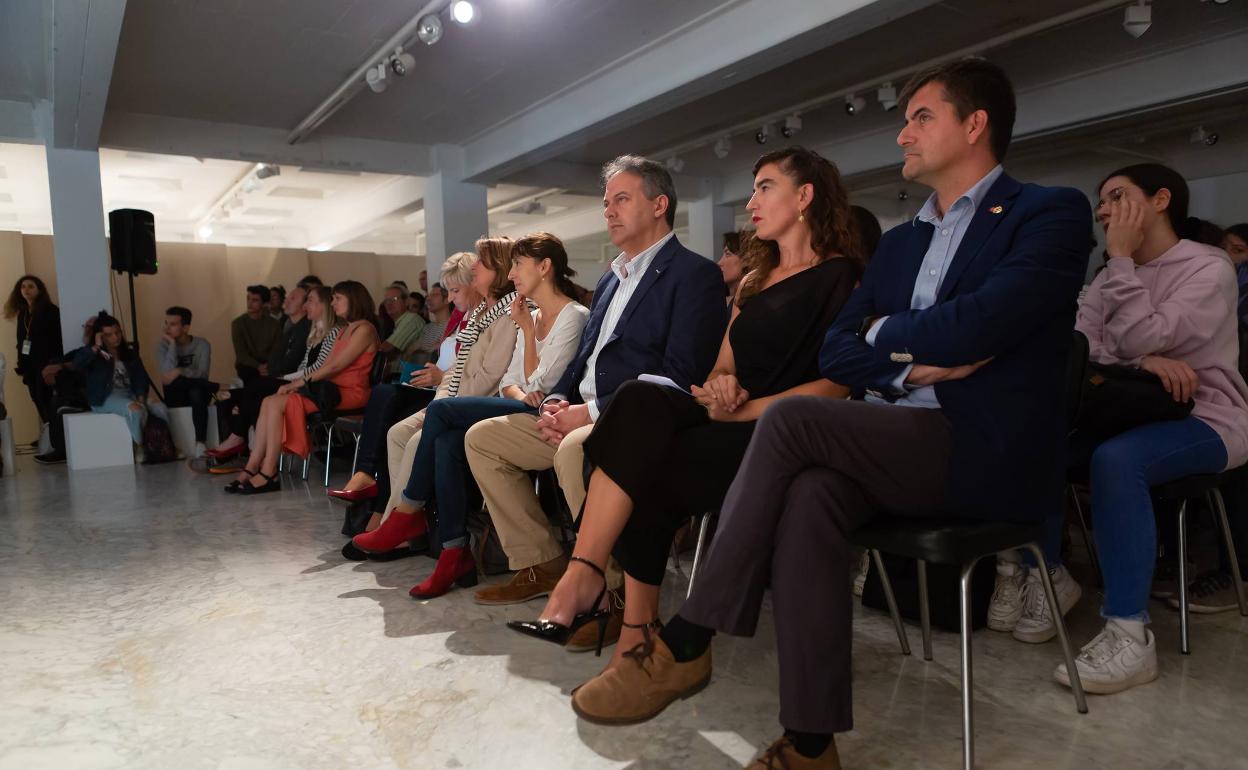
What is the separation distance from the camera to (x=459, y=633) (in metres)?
2.12

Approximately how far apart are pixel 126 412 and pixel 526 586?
15.5ft

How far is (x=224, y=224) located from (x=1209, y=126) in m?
12.4

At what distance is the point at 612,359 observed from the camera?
2256mm

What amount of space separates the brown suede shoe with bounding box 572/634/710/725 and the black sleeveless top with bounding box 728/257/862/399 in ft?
2.05

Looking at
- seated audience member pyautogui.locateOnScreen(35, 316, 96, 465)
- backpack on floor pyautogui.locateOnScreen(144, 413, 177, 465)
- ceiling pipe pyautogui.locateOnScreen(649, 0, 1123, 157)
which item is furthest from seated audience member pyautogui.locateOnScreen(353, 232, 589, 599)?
seated audience member pyautogui.locateOnScreen(35, 316, 96, 465)

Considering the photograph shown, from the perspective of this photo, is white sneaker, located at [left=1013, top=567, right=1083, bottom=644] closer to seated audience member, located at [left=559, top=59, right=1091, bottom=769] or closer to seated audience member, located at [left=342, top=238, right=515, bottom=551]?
seated audience member, located at [left=559, top=59, right=1091, bottom=769]

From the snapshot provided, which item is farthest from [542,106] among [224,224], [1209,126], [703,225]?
[224,224]

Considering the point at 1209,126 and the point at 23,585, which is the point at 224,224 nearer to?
the point at 23,585

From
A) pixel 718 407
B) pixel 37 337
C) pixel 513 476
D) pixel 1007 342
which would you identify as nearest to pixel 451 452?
pixel 513 476

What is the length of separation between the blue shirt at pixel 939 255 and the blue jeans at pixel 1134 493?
2.01 ft

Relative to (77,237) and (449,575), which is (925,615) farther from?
(77,237)

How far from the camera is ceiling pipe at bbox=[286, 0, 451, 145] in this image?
4613 mm

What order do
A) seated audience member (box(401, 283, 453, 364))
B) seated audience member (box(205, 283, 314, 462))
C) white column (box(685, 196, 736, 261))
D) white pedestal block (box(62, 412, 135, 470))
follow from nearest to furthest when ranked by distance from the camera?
seated audience member (box(205, 283, 314, 462))
seated audience member (box(401, 283, 453, 364))
white pedestal block (box(62, 412, 135, 470))
white column (box(685, 196, 736, 261))

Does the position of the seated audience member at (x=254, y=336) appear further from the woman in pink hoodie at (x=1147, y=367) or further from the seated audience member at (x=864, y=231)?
the woman in pink hoodie at (x=1147, y=367)
